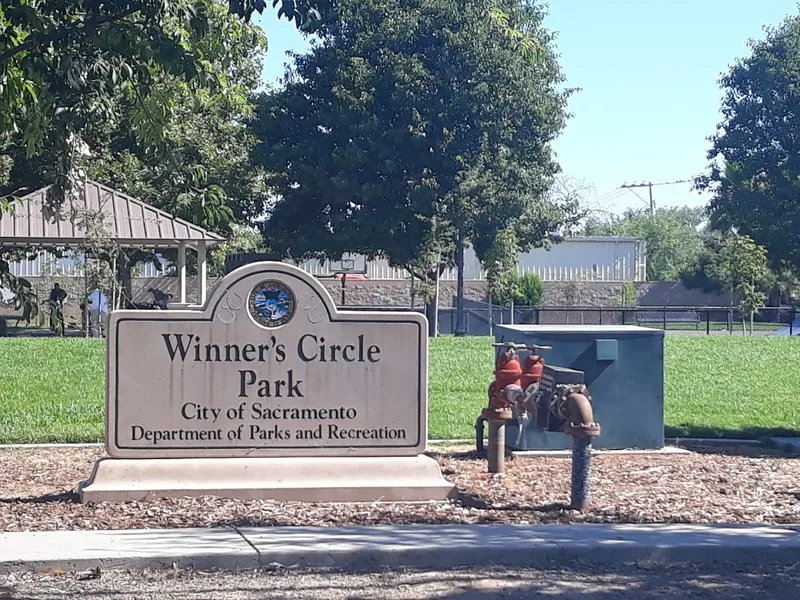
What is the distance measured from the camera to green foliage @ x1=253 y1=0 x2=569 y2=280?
124 ft

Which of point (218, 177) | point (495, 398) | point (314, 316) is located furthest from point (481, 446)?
point (218, 177)

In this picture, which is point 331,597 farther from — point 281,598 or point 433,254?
point 433,254

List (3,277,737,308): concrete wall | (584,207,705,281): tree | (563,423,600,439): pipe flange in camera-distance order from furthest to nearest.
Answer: (584,207,705,281): tree
(3,277,737,308): concrete wall
(563,423,600,439): pipe flange

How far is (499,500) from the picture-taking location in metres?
7.87

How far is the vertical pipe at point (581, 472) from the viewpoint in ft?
24.3

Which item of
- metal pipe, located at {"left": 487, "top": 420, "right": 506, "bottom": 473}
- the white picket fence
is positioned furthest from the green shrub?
metal pipe, located at {"left": 487, "top": 420, "right": 506, "bottom": 473}

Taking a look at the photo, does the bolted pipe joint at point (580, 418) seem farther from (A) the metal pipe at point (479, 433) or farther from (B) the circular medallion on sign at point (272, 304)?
(B) the circular medallion on sign at point (272, 304)

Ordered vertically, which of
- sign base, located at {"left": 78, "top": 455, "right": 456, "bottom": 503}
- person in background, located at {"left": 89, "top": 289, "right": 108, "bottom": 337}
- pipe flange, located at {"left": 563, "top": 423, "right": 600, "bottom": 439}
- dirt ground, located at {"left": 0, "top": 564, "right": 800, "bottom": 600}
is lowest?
dirt ground, located at {"left": 0, "top": 564, "right": 800, "bottom": 600}

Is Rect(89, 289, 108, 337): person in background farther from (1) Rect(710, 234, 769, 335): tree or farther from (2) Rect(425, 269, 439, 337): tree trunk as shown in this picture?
(1) Rect(710, 234, 769, 335): tree

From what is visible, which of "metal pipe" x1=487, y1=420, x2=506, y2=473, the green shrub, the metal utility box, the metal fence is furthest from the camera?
the green shrub

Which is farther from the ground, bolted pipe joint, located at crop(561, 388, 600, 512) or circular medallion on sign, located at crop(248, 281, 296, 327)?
circular medallion on sign, located at crop(248, 281, 296, 327)

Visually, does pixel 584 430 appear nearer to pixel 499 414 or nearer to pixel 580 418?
pixel 580 418

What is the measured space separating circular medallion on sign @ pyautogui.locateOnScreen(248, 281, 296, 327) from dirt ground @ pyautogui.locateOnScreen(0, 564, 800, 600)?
2444 millimetres

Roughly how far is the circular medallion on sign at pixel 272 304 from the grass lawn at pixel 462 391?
3580 millimetres
